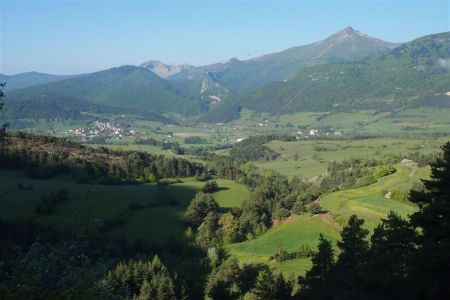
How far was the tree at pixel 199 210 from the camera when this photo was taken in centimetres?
6569

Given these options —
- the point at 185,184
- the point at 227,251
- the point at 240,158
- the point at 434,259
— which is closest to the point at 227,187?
the point at 185,184

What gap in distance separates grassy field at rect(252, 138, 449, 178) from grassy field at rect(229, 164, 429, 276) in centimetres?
3978

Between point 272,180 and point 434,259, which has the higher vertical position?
point 434,259

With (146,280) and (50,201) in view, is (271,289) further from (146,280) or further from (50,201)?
(50,201)

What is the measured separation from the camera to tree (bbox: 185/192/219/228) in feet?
216

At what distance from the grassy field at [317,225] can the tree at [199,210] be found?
912cm

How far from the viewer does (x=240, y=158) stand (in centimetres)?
14462

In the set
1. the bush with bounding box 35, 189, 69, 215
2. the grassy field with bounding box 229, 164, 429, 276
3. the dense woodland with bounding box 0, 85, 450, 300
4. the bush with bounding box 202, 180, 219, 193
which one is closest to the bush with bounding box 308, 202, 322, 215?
the dense woodland with bounding box 0, 85, 450, 300

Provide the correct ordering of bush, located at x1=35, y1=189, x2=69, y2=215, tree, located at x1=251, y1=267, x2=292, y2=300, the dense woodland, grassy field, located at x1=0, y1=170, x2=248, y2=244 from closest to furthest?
the dense woodland → tree, located at x1=251, y1=267, x2=292, y2=300 → grassy field, located at x1=0, y1=170, x2=248, y2=244 → bush, located at x1=35, y1=189, x2=69, y2=215

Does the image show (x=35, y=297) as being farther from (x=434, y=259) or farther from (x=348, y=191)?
(x=348, y=191)

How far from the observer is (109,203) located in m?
70.2

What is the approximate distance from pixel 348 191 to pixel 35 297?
210ft

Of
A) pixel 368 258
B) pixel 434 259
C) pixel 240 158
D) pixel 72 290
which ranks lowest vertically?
pixel 240 158

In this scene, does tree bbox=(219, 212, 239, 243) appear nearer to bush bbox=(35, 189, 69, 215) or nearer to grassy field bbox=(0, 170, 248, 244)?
grassy field bbox=(0, 170, 248, 244)
